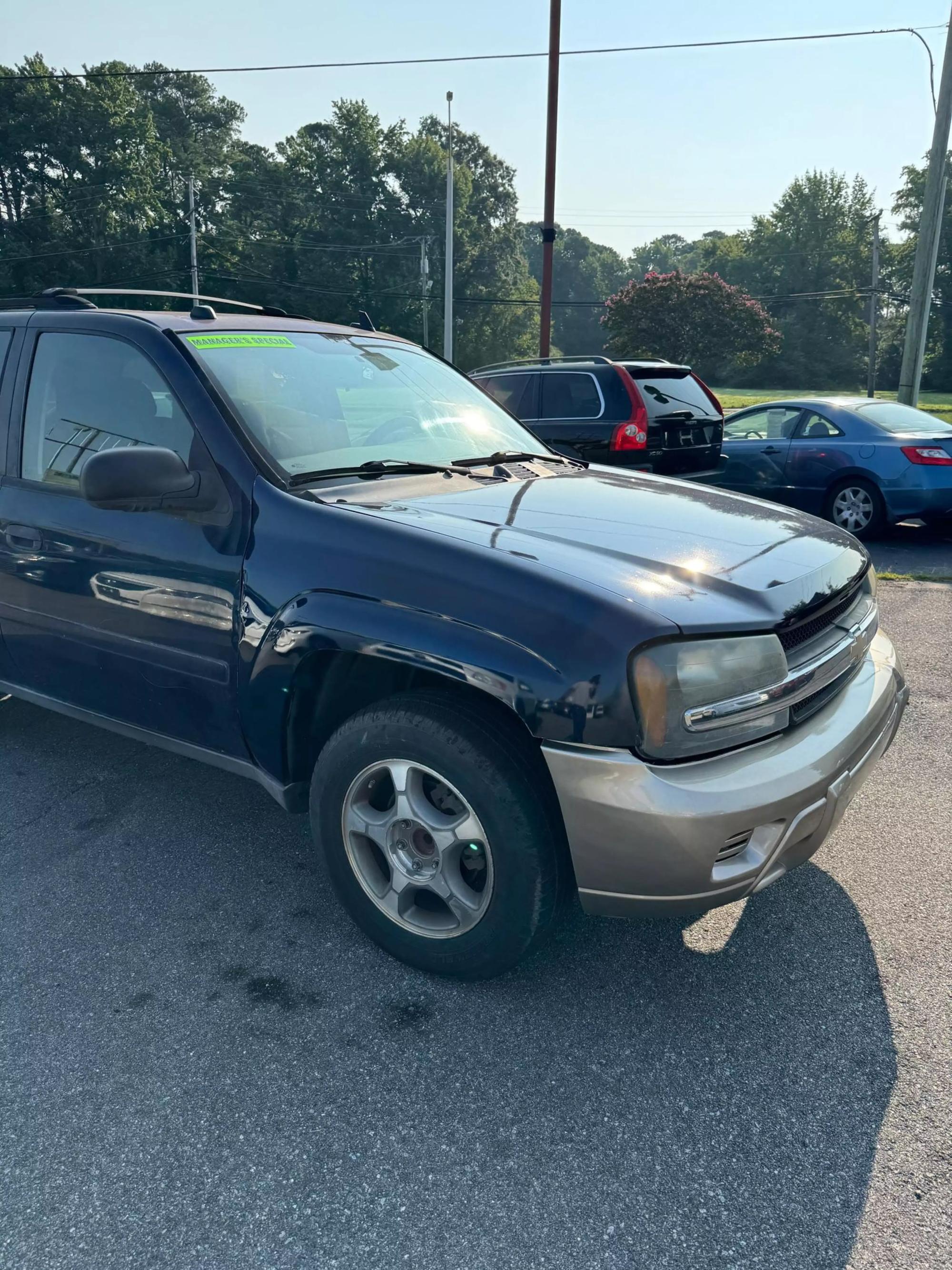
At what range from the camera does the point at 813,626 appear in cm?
253

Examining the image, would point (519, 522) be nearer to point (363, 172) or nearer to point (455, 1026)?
point (455, 1026)

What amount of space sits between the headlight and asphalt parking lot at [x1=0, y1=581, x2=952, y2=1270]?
81cm

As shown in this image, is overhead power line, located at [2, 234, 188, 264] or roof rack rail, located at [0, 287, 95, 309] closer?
roof rack rail, located at [0, 287, 95, 309]

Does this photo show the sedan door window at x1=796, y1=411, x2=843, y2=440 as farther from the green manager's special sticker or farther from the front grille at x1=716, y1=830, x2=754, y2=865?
the front grille at x1=716, y1=830, x2=754, y2=865

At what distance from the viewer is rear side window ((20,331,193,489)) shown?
2.95 m

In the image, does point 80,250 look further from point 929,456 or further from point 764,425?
point 929,456

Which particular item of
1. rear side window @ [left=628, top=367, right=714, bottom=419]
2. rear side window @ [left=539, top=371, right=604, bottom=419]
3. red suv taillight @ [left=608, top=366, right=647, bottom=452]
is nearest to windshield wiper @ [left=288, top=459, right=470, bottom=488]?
red suv taillight @ [left=608, top=366, right=647, bottom=452]

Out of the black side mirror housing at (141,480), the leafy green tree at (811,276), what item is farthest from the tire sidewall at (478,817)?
the leafy green tree at (811,276)

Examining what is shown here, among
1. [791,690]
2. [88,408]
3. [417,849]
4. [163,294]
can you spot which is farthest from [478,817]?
[163,294]

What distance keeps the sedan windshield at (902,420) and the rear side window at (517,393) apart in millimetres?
3394

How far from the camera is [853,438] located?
8969 mm

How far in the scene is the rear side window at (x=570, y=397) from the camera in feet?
27.7

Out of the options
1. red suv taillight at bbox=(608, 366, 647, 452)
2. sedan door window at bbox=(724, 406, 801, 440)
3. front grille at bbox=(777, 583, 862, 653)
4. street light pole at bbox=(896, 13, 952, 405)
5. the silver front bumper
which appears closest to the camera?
the silver front bumper

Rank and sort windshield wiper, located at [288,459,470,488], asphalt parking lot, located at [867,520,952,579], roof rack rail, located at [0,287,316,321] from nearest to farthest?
windshield wiper, located at [288,459,470,488]
roof rack rail, located at [0,287,316,321]
asphalt parking lot, located at [867,520,952,579]
